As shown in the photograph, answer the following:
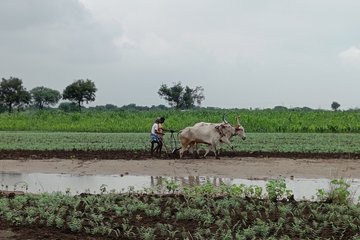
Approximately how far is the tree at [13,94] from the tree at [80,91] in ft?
19.5

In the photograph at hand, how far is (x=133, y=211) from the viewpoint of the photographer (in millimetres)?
10188

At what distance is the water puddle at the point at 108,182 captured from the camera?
48.4 feet

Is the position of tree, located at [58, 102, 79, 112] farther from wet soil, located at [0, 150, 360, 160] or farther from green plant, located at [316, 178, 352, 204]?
green plant, located at [316, 178, 352, 204]

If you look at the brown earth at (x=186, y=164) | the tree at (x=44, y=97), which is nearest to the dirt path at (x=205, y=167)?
the brown earth at (x=186, y=164)

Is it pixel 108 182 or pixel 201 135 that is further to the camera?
pixel 201 135

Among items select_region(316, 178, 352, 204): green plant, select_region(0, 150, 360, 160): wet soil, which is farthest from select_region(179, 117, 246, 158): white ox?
select_region(316, 178, 352, 204): green plant

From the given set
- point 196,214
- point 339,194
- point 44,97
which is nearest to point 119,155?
point 339,194

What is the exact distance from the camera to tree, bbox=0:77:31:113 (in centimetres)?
7144

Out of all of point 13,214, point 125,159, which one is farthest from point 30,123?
point 13,214

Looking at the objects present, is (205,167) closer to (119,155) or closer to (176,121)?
(119,155)

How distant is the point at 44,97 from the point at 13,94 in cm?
1832

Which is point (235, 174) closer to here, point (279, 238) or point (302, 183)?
point (302, 183)

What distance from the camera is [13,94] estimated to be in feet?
239

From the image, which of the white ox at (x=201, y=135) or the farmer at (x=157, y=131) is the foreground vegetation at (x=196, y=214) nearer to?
the white ox at (x=201, y=135)
